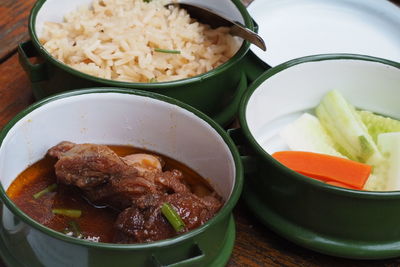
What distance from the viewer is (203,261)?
1.36 m

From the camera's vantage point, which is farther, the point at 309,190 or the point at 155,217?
the point at 309,190

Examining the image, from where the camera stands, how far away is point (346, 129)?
6.04ft

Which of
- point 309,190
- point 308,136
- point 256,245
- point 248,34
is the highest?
point 248,34

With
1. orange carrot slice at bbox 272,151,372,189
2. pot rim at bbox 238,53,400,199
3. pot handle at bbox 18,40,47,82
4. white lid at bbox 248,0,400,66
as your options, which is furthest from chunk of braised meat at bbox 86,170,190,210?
white lid at bbox 248,0,400,66

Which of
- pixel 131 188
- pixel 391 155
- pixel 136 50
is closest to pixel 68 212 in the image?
pixel 131 188

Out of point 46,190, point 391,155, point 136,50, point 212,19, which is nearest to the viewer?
point 46,190

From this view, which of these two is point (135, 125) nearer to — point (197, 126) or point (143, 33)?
point (197, 126)

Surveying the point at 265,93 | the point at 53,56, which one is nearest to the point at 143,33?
the point at 53,56

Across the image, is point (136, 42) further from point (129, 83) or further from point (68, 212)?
point (68, 212)

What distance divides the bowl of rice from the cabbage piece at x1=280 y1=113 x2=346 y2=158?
21cm

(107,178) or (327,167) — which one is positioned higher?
(107,178)

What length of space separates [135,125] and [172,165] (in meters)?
0.14

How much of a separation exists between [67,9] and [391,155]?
111 cm

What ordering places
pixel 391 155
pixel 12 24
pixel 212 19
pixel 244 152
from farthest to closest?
pixel 12 24, pixel 212 19, pixel 391 155, pixel 244 152
